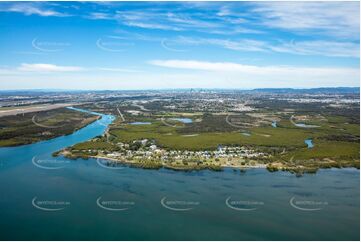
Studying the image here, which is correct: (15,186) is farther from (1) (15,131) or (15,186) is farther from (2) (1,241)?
(1) (15,131)

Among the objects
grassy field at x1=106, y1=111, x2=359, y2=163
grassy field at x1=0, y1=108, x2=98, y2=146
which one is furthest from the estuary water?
grassy field at x1=0, y1=108, x2=98, y2=146

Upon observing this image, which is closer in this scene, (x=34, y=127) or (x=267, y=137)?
(x=267, y=137)

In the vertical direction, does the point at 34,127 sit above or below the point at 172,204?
above

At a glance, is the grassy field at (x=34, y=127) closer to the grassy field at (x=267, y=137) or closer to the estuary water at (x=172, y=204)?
the grassy field at (x=267, y=137)

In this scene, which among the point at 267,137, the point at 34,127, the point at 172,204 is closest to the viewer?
the point at 172,204

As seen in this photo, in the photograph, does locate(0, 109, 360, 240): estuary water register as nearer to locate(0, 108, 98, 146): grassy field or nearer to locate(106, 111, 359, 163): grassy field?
locate(106, 111, 359, 163): grassy field

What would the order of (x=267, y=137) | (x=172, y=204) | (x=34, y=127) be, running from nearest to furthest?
(x=172, y=204)
(x=267, y=137)
(x=34, y=127)

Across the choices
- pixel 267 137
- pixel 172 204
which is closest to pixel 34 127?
pixel 267 137

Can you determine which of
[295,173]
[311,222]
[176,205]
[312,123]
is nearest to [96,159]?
[176,205]

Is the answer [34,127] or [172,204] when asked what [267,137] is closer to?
[172,204]
